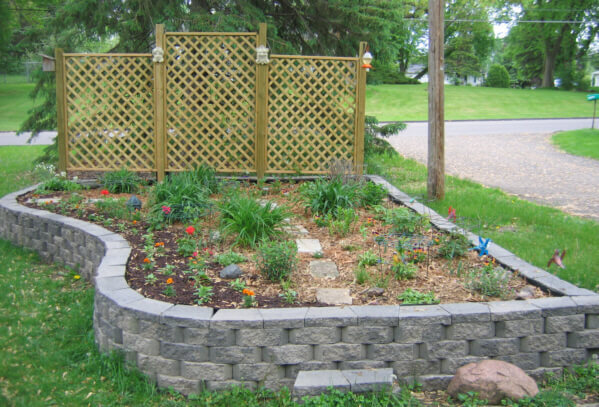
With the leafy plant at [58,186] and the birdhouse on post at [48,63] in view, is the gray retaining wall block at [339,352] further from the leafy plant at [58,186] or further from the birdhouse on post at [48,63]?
the birdhouse on post at [48,63]

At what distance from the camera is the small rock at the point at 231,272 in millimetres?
3561

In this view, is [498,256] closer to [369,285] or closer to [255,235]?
[369,285]

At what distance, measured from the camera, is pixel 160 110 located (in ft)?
21.6

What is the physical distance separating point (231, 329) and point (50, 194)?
4.04m

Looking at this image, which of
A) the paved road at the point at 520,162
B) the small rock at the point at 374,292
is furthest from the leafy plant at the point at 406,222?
the paved road at the point at 520,162

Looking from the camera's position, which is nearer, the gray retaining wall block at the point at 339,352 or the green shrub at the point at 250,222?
the gray retaining wall block at the point at 339,352

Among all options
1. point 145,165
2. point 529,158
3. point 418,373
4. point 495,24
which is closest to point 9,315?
point 418,373

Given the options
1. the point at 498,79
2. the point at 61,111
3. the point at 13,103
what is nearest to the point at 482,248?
the point at 61,111

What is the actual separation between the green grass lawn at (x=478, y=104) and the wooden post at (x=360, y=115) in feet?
43.4

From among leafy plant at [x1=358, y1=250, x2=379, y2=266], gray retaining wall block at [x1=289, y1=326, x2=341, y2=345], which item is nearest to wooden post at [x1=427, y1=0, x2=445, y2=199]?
leafy plant at [x1=358, y1=250, x2=379, y2=266]

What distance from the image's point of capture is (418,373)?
9.60ft

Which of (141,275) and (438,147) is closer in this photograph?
(141,275)

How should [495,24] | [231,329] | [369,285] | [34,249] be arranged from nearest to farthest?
1. [231,329]
2. [369,285]
3. [34,249]
4. [495,24]

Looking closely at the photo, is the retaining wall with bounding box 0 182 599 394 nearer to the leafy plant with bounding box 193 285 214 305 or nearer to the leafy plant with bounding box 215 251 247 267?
the leafy plant with bounding box 193 285 214 305
